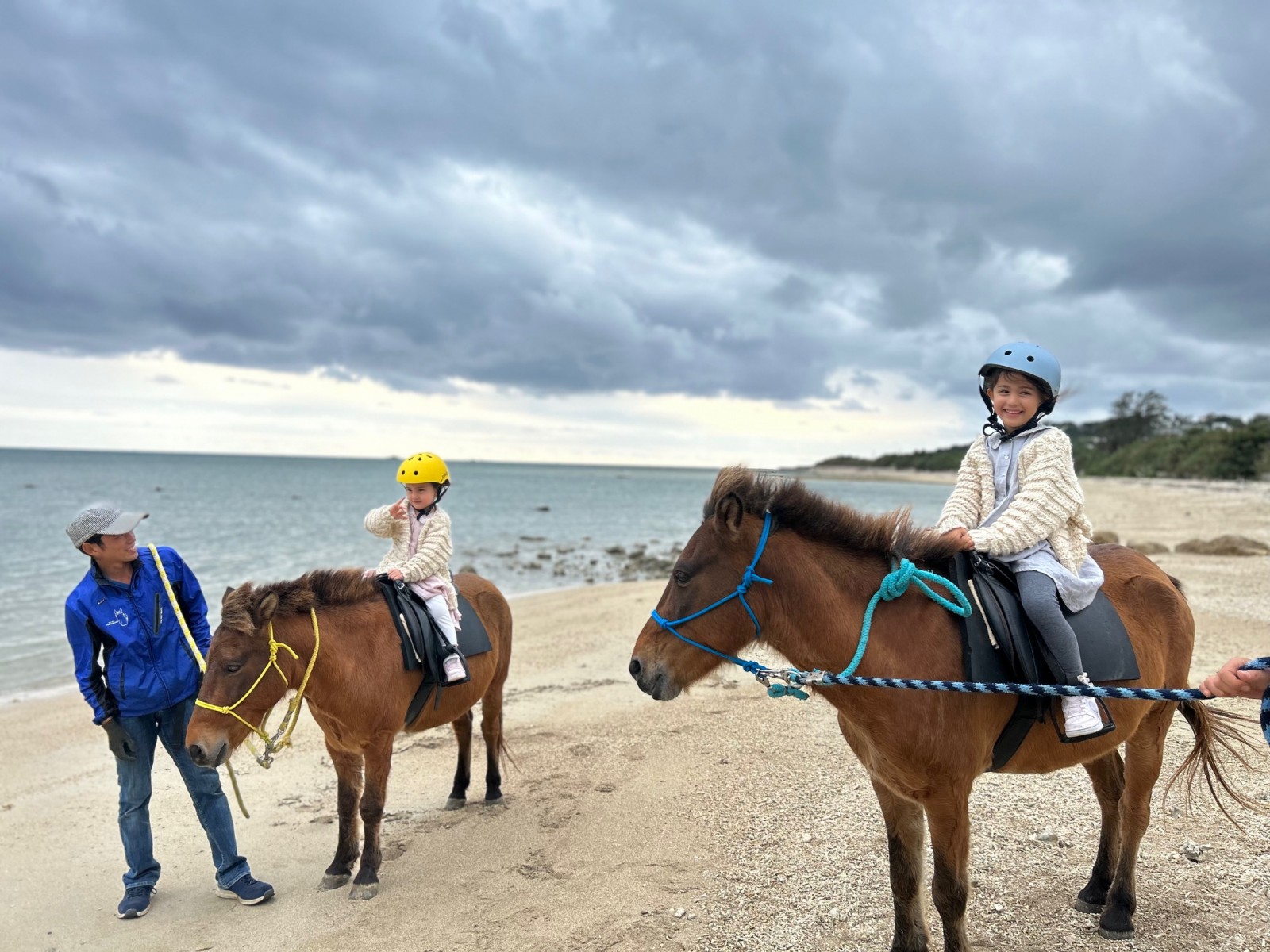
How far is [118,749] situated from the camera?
4520 mm

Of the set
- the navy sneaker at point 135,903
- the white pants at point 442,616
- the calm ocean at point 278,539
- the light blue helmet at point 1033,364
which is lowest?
the calm ocean at point 278,539

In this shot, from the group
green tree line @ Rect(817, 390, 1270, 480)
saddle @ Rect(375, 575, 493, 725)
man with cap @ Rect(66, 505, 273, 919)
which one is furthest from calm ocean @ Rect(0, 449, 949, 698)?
green tree line @ Rect(817, 390, 1270, 480)

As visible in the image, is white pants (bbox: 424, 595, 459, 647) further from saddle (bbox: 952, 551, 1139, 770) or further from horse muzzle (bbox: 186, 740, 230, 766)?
saddle (bbox: 952, 551, 1139, 770)

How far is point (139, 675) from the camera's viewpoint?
4.45 metres

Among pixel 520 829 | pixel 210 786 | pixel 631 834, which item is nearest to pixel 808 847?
pixel 631 834

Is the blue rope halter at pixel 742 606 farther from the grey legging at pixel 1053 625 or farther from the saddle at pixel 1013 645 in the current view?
the grey legging at pixel 1053 625

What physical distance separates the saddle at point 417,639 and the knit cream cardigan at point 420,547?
132mm

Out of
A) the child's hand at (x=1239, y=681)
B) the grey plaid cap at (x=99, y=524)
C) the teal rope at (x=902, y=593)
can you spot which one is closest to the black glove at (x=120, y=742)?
the grey plaid cap at (x=99, y=524)

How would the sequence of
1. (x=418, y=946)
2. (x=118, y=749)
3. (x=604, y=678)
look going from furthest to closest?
(x=604, y=678) < (x=118, y=749) < (x=418, y=946)

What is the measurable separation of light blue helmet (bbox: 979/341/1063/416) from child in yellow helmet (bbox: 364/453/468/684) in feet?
11.5

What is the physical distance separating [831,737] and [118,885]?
17.9 feet

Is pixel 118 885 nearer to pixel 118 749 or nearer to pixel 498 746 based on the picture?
pixel 118 749

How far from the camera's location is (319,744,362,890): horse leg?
481 centimetres

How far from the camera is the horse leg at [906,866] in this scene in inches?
133
